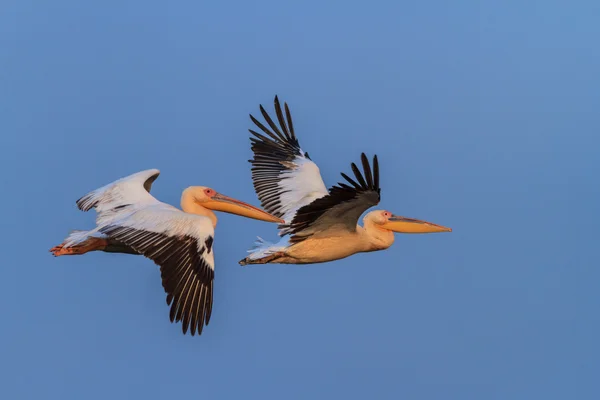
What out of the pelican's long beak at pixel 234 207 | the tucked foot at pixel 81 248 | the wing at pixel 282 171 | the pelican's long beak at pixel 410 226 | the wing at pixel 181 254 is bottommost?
the wing at pixel 181 254

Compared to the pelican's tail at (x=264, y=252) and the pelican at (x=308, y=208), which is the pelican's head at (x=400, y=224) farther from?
the pelican's tail at (x=264, y=252)

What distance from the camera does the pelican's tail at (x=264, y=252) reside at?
13875mm

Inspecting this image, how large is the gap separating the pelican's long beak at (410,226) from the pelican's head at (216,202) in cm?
157

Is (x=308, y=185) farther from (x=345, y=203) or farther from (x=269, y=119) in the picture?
(x=345, y=203)

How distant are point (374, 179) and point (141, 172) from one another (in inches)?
142

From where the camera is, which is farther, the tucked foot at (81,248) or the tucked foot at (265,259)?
the tucked foot at (265,259)

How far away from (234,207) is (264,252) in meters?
0.66

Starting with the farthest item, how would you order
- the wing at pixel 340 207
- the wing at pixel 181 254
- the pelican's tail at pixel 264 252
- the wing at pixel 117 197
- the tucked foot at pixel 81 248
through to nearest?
the pelican's tail at pixel 264 252
the wing at pixel 117 197
the tucked foot at pixel 81 248
the wing at pixel 340 207
the wing at pixel 181 254

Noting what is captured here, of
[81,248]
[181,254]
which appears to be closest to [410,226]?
[181,254]

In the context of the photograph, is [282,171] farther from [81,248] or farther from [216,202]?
[81,248]

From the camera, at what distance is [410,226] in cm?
1498

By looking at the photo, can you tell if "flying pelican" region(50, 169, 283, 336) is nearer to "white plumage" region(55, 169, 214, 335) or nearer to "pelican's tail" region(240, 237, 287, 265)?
"white plumage" region(55, 169, 214, 335)

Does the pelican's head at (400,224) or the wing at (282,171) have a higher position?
the wing at (282,171)

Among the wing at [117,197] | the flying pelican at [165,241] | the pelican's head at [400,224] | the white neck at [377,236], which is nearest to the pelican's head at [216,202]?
the flying pelican at [165,241]
